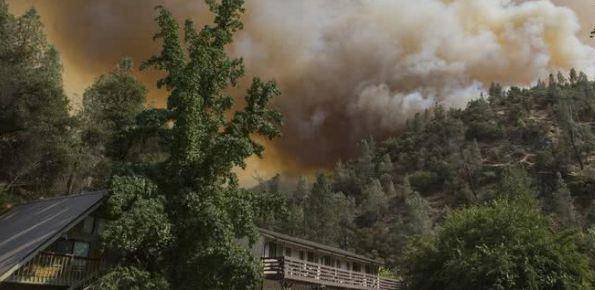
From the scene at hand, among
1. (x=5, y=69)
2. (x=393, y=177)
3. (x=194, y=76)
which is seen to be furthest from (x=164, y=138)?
(x=393, y=177)

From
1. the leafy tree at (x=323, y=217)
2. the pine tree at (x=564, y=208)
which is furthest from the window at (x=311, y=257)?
the pine tree at (x=564, y=208)

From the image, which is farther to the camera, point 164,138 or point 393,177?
point 393,177

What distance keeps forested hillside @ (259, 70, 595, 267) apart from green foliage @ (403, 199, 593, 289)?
3952 cm

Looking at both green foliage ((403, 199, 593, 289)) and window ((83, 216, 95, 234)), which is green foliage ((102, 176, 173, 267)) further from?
green foliage ((403, 199, 593, 289))

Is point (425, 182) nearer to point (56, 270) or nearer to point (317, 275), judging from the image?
point (317, 275)

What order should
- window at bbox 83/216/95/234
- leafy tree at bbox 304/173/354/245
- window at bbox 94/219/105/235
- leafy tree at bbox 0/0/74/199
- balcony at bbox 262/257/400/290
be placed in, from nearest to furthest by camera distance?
1. window at bbox 83/216/95/234
2. window at bbox 94/219/105/235
3. balcony at bbox 262/257/400/290
4. leafy tree at bbox 0/0/74/199
5. leafy tree at bbox 304/173/354/245

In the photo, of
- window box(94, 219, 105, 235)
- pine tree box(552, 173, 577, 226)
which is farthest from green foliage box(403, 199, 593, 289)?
pine tree box(552, 173, 577, 226)

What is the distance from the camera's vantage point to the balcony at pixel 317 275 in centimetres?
3795

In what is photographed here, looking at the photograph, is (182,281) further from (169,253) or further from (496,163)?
(496,163)

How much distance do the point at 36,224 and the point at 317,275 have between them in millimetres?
21166

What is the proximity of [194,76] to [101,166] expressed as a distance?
95.1 feet

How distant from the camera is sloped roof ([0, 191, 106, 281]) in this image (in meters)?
27.0

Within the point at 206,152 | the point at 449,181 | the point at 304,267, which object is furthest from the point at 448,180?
the point at 206,152

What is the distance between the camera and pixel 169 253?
28.9 metres
